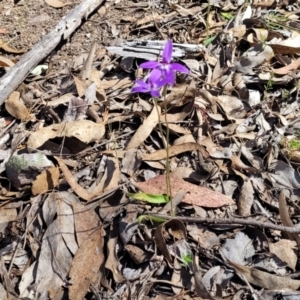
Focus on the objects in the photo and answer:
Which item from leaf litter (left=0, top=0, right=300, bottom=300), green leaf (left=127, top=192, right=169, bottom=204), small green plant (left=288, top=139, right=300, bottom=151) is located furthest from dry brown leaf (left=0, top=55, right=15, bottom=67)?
small green plant (left=288, top=139, right=300, bottom=151)

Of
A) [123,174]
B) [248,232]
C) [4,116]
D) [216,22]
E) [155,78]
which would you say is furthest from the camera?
[216,22]

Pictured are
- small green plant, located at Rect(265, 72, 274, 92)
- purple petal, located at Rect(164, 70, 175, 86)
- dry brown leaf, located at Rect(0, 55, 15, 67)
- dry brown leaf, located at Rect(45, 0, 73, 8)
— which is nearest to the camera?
purple petal, located at Rect(164, 70, 175, 86)

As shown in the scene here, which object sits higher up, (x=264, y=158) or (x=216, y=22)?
(x=216, y=22)

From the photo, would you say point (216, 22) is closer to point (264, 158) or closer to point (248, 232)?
point (264, 158)

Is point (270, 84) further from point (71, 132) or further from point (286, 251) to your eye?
point (71, 132)

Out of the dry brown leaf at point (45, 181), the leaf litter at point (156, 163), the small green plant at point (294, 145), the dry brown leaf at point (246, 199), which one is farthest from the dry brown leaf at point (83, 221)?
the small green plant at point (294, 145)

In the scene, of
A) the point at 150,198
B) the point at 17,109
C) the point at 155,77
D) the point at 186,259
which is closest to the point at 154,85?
the point at 155,77

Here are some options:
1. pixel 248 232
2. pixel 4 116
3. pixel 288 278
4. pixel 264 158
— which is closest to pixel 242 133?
pixel 264 158

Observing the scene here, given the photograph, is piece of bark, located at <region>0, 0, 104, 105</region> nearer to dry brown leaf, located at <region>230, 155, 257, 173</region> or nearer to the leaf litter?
the leaf litter
